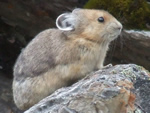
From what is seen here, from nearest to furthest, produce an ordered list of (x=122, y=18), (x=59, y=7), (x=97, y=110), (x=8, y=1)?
(x=97, y=110), (x=122, y=18), (x=59, y=7), (x=8, y=1)

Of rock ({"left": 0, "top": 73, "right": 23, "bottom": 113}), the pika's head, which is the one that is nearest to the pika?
the pika's head

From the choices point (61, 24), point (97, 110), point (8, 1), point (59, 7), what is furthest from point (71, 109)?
point (8, 1)

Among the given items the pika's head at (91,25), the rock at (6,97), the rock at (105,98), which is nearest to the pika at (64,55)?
the pika's head at (91,25)

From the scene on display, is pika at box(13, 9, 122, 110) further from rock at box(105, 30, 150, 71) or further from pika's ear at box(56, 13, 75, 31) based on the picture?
rock at box(105, 30, 150, 71)

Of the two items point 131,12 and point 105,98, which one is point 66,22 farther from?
point 105,98

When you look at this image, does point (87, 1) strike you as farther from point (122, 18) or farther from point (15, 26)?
point (15, 26)

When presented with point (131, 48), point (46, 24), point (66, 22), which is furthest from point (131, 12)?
point (46, 24)

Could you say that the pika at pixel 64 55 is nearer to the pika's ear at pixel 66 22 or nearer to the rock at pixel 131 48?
the pika's ear at pixel 66 22

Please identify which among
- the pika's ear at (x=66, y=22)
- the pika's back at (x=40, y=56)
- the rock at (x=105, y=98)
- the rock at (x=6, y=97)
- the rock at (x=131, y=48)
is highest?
the pika's ear at (x=66, y=22)
